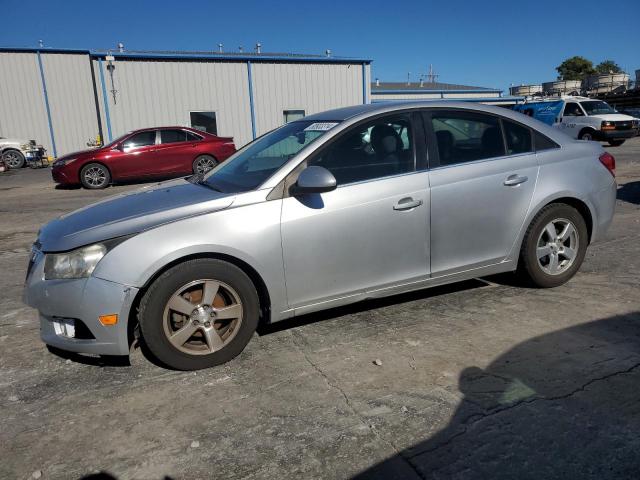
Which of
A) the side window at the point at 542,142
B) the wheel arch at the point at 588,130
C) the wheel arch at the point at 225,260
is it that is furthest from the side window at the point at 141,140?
the wheel arch at the point at 588,130

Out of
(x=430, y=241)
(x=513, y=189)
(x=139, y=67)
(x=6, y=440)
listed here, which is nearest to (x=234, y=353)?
(x=6, y=440)

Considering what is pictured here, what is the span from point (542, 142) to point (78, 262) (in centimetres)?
358

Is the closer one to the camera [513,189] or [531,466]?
[531,466]

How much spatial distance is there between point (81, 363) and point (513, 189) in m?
3.37

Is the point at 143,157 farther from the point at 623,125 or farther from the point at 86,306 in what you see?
the point at 623,125

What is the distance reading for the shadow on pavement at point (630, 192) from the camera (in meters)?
8.50

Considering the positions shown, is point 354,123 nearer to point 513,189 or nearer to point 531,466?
point 513,189

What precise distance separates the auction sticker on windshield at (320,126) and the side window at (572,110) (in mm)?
19746

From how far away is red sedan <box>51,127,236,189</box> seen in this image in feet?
41.9

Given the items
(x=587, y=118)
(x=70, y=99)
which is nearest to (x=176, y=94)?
(x=70, y=99)

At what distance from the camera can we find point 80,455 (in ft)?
7.80

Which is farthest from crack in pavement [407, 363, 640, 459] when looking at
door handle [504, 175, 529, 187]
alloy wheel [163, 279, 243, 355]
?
door handle [504, 175, 529, 187]

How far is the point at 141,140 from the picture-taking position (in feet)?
44.3

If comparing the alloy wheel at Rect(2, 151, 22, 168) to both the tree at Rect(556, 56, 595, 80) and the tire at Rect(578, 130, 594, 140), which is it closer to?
the tire at Rect(578, 130, 594, 140)
